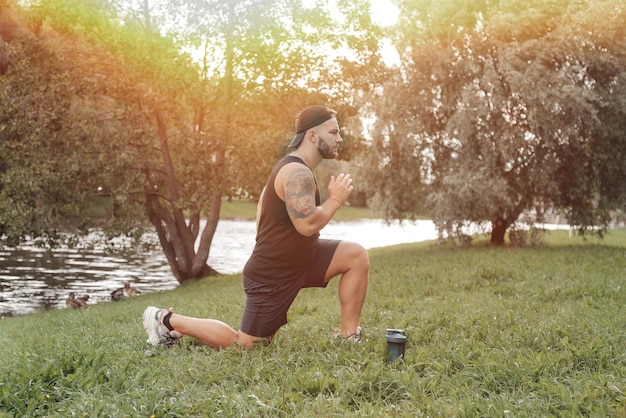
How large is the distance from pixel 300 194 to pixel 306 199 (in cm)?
7

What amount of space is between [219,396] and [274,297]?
4.83 feet

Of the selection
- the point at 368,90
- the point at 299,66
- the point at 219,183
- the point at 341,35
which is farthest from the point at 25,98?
the point at 368,90

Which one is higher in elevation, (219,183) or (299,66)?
(299,66)

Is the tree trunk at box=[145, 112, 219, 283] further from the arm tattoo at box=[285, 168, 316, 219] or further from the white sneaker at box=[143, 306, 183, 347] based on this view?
the arm tattoo at box=[285, 168, 316, 219]

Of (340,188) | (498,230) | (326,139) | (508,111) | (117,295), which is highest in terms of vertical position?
(508,111)

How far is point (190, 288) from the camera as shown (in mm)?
16609

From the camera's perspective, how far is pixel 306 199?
5578mm

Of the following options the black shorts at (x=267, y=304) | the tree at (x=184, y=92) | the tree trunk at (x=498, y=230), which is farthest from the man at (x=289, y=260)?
the tree trunk at (x=498, y=230)

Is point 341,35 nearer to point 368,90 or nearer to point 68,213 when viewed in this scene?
point 368,90

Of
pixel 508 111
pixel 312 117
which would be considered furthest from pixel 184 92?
pixel 312 117

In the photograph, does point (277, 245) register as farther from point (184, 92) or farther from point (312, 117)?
point (184, 92)

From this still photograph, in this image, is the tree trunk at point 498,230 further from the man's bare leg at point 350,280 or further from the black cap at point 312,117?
the black cap at point 312,117

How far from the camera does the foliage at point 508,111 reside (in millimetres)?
17984

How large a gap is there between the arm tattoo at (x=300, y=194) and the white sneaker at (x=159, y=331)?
1.68 m
